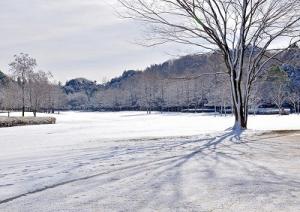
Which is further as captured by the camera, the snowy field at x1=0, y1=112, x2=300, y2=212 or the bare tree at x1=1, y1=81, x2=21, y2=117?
the bare tree at x1=1, y1=81, x2=21, y2=117

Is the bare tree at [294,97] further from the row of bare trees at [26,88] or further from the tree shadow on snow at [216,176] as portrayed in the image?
the tree shadow on snow at [216,176]

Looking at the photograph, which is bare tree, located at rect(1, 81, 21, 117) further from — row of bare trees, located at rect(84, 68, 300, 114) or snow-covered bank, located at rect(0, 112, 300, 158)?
snow-covered bank, located at rect(0, 112, 300, 158)

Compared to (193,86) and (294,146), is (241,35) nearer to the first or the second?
(294,146)

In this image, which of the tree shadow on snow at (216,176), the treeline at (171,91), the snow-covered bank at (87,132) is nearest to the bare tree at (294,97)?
the treeline at (171,91)

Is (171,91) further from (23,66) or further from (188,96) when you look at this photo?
(23,66)

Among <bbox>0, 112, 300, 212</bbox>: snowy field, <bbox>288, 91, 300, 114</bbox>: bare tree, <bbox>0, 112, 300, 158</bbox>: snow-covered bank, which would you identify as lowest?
<bbox>0, 112, 300, 158</bbox>: snow-covered bank

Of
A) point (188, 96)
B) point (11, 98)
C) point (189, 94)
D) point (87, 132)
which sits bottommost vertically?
point (87, 132)

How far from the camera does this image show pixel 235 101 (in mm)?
19219

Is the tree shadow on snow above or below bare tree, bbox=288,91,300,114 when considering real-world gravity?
below

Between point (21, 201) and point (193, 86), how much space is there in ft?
320

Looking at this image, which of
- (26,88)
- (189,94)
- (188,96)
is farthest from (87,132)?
(188,96)

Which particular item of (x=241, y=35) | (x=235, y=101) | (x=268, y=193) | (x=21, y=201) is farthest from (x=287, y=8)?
(x=21, y=201)

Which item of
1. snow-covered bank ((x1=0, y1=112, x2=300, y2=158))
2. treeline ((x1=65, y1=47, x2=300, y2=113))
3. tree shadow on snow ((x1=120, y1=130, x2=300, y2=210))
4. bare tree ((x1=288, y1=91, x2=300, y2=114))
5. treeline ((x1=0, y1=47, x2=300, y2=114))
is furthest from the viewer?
bare tree ((x1=288, y1=91, x2=300, y2=114))

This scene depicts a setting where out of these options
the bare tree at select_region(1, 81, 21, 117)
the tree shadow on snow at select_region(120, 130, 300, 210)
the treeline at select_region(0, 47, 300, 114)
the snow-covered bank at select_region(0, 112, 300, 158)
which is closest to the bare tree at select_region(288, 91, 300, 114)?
the treeline at select_region(0, 47, 300, 114)
